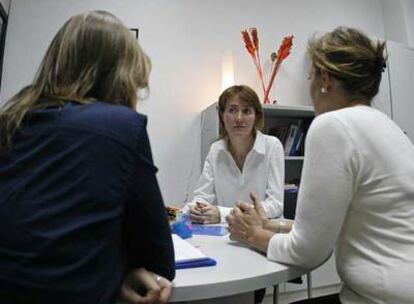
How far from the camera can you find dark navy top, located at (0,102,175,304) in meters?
0.50

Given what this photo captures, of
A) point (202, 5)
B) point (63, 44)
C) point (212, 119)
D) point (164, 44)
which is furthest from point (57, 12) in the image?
point (63, 44)

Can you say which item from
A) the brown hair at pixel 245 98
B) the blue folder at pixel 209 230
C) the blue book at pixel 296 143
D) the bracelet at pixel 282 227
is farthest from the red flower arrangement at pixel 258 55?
the bracelet at pixel 282 227

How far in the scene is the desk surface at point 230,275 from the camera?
67 centimetres

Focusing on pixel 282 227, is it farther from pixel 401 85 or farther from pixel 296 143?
pixel 401 85

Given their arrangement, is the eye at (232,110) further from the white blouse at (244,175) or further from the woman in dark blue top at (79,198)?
the woman in dark blue top at (79,198)

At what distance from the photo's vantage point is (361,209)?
79cm

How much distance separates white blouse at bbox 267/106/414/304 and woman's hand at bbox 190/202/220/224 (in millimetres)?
588

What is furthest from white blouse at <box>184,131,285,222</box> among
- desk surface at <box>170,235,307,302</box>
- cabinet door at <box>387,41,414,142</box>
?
cabinet door at <box>387,41,414,142</box>

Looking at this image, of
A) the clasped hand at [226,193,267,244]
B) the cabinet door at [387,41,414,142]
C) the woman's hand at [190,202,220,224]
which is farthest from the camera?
the cabinet door at [387,41,414,142]

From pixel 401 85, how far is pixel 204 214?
2.42 metres

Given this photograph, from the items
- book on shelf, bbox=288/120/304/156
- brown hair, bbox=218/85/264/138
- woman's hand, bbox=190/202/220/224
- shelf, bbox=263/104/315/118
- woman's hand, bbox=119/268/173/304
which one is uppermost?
brown hair, bbox=218/85/264/138

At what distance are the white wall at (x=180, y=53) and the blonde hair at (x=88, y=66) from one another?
177 centimetres

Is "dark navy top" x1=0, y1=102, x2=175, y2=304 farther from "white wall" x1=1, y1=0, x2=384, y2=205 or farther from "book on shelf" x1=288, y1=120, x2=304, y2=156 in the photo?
"book on shelf" x1=288, y1=120, x2=304, y2=156

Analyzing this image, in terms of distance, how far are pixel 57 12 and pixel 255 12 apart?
157 cm
